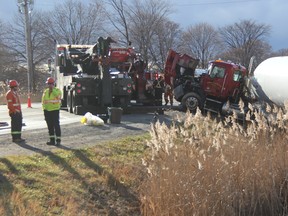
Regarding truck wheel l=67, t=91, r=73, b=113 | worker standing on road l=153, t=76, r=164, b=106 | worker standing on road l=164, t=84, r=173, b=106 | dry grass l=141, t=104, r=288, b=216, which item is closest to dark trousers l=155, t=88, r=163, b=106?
worker standing on road l=153, t=76, r=164, b=106

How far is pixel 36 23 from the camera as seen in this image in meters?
58.2

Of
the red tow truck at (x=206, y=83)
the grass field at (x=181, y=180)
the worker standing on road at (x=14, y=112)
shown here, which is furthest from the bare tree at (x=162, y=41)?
the grass field at (x=181, y=180)

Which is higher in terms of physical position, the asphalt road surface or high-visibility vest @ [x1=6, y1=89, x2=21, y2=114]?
high-visibility vest @ [x1=6, y1=89, x2=21, y2=114]

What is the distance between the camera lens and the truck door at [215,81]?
675 inches

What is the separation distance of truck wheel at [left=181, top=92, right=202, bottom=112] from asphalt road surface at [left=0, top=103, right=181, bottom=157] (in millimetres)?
2279

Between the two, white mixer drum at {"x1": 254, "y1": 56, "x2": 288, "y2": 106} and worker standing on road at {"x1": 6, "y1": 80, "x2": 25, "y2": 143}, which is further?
white mixer drum at {"x1": 254, "y1": 56, "x2": 288, "y2": 106}

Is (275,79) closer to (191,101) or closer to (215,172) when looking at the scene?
(191,101)

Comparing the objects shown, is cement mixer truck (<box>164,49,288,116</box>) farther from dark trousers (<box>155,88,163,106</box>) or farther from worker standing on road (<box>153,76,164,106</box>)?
dark trousers (<box>155,88,163,106</box>)

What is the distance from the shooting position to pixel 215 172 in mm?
6477

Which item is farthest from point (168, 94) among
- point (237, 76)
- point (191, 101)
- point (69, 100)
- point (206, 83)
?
point (69, 100)

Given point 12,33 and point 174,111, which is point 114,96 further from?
point 12,33

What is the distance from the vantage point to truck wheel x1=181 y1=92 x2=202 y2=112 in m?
17.2

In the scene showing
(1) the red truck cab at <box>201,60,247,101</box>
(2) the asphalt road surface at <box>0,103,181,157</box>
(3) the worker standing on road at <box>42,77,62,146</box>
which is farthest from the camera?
(1) the red truck cab at <box>201,60,247,101</box>

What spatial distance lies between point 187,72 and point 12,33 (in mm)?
45636
